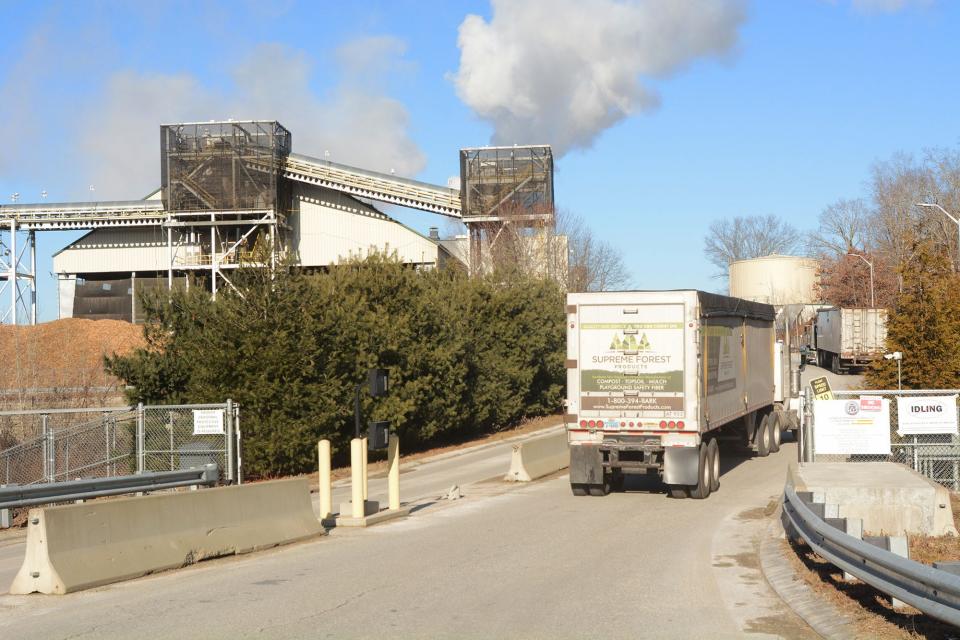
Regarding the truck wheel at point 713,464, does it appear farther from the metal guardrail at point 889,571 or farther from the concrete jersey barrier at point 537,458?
the metal guardrail at point 889,571

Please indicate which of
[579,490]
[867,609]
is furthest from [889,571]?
[579,490]

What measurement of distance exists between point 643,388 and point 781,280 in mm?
81665

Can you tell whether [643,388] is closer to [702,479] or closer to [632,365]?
[632,365]

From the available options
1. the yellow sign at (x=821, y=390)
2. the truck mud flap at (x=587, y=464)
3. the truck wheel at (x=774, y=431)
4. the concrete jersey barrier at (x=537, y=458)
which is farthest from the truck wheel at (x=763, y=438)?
the truck mud flap at (x=587, y=464)

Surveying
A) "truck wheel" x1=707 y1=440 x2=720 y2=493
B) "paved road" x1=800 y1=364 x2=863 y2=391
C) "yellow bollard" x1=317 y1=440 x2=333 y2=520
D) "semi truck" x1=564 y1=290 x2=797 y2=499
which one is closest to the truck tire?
"semi truck" x1=564 y1=290 x2=797 y2=499

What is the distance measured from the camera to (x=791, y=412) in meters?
28.1

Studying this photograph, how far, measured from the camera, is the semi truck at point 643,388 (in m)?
17.9

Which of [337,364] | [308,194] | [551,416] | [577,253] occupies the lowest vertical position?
[551,416]

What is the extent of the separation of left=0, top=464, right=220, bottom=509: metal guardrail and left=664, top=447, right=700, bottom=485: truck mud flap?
799 cm

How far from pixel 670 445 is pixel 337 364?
12.0 m

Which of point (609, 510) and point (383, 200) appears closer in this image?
point (609, 510)

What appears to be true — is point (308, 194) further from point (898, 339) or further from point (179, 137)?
point (898, 339)

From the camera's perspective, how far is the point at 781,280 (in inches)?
3767

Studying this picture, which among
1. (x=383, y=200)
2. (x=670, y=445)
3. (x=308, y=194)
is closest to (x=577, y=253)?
(x=383, y=200)
